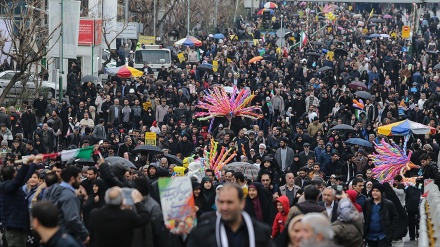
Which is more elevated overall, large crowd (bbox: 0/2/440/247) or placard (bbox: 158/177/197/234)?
placard (bbox: 158/177/197/234)

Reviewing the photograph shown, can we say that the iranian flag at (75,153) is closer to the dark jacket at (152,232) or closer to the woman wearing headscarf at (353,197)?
the dark jacket at (152,232)

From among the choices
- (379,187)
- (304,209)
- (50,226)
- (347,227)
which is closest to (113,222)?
(50,226)

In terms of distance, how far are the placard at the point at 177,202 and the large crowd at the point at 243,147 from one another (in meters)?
0.27

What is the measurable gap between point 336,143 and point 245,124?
403 cm

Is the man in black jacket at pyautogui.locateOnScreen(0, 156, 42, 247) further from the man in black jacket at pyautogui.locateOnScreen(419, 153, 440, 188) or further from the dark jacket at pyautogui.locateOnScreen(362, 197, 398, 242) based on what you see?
the man in black jacket at pyautogui.locateOnScreen(419, 153, 440, 188)

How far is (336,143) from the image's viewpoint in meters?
28.2

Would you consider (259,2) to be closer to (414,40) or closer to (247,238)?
(414,40)

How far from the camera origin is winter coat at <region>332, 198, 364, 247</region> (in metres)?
13.3

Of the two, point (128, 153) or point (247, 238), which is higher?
point (247, 238)

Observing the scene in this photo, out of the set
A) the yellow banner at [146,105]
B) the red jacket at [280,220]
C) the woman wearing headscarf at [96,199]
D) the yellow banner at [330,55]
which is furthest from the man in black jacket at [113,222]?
the yellow banner at [330,55]

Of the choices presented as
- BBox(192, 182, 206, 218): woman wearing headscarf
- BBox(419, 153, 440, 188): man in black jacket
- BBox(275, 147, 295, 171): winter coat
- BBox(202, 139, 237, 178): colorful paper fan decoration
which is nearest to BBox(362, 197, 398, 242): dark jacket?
BBox(192, 182, 206, 218): woman wearing headscarf

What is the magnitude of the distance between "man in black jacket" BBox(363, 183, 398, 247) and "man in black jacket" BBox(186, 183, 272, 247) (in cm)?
635

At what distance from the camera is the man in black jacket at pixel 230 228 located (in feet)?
33.6

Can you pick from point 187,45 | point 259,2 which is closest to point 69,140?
point 187,45
